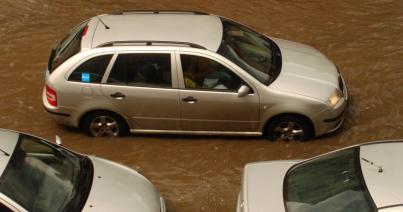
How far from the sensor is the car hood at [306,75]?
8.36 meters

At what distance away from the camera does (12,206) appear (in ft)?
16.6

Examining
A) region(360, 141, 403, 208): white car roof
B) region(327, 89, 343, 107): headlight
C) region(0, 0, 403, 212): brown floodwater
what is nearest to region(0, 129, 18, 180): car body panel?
region(0, 0, 403, 212): brown floodwater

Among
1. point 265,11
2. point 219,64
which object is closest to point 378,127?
point 219,64

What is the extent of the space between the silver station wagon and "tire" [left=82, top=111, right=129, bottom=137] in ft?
0.05

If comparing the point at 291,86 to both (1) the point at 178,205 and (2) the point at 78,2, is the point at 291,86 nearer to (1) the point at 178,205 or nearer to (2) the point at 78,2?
(1) the point at 178,205

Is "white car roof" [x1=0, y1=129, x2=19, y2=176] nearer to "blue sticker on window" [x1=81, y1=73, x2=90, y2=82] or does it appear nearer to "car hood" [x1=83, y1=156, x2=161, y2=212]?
"car hood" [x1=83, y1=156, x2=161, y2=212]

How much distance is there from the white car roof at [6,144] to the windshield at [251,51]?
3422mm

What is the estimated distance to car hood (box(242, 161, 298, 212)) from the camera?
5035 millimetres

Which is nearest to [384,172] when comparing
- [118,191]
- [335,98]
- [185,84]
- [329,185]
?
[329,185]

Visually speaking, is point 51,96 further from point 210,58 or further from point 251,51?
point 251,51

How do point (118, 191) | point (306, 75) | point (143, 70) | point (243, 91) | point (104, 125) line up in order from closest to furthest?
1. point (118, 191)
2. point (243, 91)
3. point (143, 70)
4. point (306, 75)
5. point (104, 125)

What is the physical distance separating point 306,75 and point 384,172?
4.02 metres

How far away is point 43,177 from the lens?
5738 millimetres

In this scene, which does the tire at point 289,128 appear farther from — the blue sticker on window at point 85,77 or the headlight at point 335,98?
the blue sticker on window at point 85,77
